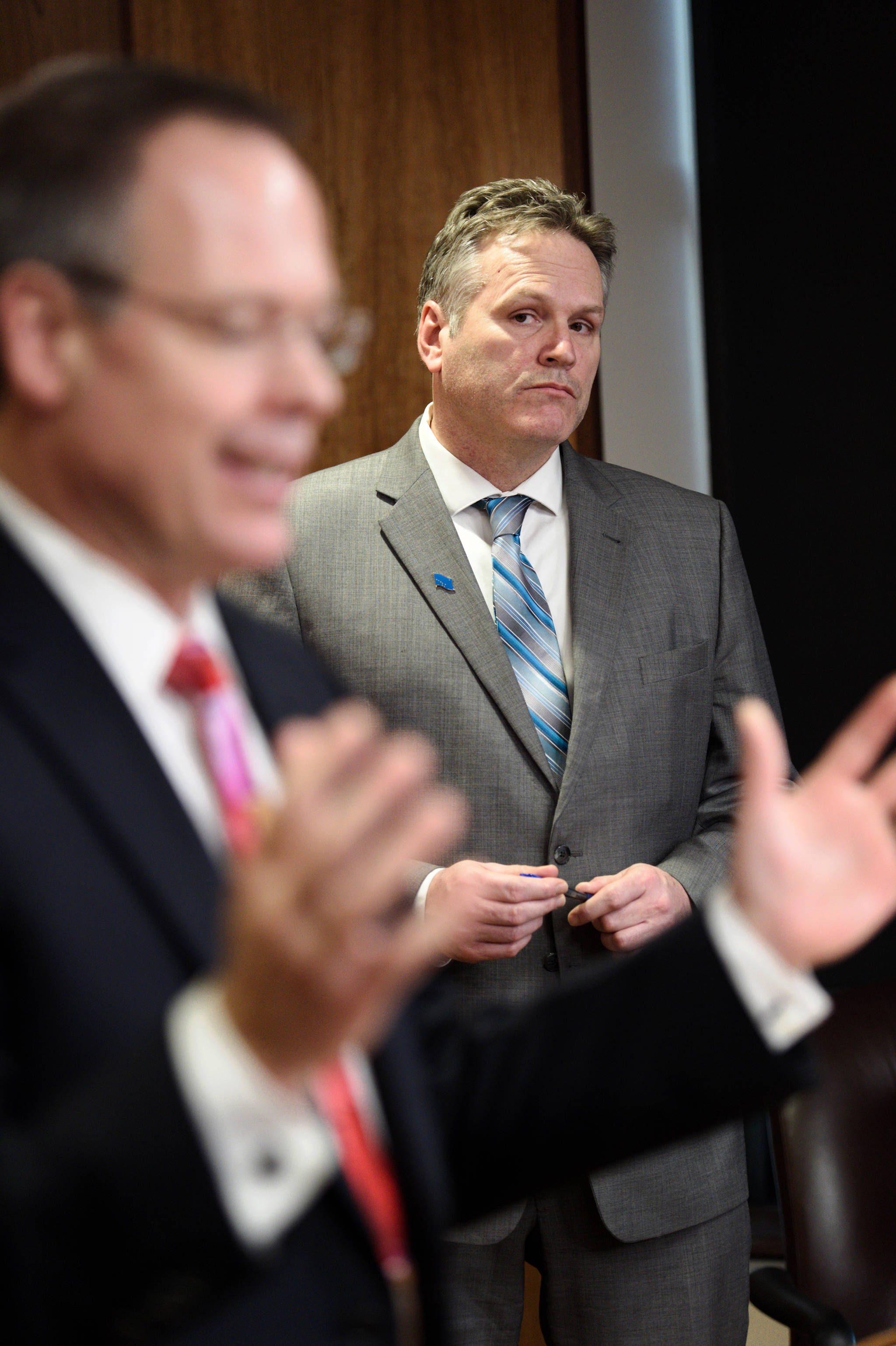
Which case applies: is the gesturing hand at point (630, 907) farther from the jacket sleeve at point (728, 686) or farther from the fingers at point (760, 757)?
the fingers at point (760, 757)

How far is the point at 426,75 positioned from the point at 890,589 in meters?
1.73

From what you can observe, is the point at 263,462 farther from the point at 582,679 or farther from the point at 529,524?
the point at 529,524

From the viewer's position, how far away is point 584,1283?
1.93 meters

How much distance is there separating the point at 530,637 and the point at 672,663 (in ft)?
0.80

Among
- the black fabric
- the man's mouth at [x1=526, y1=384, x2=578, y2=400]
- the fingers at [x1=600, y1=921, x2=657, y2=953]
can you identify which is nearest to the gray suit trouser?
the fingers at [x1=600, y1=921, x2=657, y2=953]

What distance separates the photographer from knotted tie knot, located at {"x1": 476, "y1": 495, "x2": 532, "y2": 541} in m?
2.16

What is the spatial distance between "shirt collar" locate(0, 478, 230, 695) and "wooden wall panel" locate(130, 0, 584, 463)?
2.28 m

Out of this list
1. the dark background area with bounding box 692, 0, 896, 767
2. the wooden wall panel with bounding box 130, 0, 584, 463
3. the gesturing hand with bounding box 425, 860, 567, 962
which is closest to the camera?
the gesturing hand with bounding box 425, 860, 567, 962

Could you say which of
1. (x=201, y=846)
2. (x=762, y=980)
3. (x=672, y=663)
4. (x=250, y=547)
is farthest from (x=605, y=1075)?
(x=672, y=663)

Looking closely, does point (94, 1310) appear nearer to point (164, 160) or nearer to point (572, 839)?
point (164, 160)

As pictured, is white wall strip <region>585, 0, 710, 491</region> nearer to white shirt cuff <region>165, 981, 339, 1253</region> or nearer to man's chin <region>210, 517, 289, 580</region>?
man's chin <region>210, 517, 289, 580</region>

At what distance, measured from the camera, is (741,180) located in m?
3.43

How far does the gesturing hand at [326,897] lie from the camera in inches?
25.5

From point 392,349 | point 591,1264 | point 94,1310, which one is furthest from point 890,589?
point 94,1310
